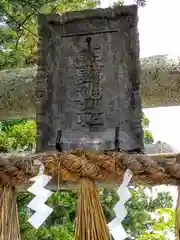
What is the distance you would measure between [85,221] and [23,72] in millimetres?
885

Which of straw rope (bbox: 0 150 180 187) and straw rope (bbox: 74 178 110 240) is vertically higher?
straw rope (bbox: 0 150 180 187)

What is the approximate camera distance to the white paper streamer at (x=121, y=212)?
0.90m

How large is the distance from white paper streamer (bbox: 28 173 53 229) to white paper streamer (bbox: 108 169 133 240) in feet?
0.43

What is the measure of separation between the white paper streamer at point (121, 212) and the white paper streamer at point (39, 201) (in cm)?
13

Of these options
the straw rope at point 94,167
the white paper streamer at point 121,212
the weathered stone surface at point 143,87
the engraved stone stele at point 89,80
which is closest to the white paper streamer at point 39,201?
the straw rope at point 94,167

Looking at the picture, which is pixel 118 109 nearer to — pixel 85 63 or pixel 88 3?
pixel 85 63

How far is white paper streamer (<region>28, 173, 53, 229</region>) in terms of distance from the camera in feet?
3.03

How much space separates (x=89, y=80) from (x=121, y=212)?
52cm

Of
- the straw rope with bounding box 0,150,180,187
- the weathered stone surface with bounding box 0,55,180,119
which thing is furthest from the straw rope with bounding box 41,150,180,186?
the weathered stone surface with bounding box 0,55,180,119

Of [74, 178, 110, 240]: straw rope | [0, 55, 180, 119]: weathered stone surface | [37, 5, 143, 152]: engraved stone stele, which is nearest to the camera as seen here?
[74, 178, 110, 240]: straw rope

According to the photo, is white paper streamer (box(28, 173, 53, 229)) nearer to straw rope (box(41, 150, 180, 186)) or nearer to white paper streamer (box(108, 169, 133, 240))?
straw rope (box(41, 150, 180, 186))

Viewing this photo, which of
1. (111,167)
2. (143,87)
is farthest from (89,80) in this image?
(111,167)

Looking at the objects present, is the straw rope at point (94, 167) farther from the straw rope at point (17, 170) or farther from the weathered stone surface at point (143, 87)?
the weathered stone surface at point (143, 87)

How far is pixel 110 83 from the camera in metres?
1.34
